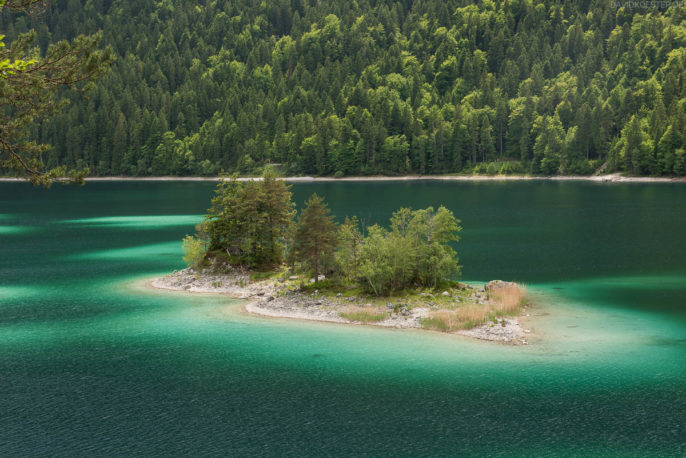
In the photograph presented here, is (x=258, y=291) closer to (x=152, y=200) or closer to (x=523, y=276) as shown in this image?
(x=523, y=276)

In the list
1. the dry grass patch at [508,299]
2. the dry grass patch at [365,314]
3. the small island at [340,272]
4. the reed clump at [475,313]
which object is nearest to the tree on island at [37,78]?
the dry grass patch at [365,314]

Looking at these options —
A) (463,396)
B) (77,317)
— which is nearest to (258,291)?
(77,317)

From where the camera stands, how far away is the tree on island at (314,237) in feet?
200

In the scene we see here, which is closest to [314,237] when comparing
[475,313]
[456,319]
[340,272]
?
[340,272]

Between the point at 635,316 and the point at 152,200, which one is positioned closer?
the point at 635,316

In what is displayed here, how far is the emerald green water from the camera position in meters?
32.4

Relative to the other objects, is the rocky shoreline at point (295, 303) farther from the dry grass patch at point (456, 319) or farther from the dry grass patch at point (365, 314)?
the dry grass patch at point (456, 319)

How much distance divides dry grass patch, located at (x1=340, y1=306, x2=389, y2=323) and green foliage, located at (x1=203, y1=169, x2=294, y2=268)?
60.9 feet

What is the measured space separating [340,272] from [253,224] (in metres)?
13.7

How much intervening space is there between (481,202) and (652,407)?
418ft

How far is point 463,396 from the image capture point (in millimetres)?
37406

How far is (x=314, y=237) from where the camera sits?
2404 inches

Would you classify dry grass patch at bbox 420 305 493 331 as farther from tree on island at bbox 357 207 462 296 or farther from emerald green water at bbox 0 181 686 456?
tree on island at bbox 357 207 462 296

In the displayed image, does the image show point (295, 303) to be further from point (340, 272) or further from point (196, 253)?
point (196, 253)
